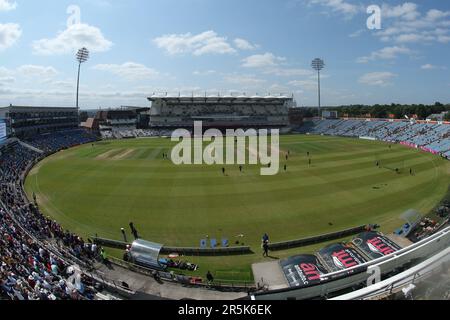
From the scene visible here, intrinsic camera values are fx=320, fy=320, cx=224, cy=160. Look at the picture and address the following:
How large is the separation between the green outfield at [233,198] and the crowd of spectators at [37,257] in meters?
2.43

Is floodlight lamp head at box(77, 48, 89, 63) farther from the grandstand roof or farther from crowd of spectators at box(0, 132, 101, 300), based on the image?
crowd of spectators at box(0, 132, 101, 300)

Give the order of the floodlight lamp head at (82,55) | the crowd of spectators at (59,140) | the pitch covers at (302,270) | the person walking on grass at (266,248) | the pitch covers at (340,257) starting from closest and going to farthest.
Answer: the pitch covers at (302,270) < the pitch covers at (340,257) < the person walking on grass at (266,248) < the crowd of spectators at (59,140) < the floodlight lamp head at (82,55)

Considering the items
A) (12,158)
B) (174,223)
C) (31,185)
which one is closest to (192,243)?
(174,223)

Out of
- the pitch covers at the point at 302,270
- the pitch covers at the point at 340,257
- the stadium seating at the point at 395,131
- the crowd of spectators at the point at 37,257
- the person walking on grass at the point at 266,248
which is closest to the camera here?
the crowd of spectators at the point at 37,257

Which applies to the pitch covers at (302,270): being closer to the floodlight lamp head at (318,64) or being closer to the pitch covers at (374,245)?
the pitch covers at (374,245)

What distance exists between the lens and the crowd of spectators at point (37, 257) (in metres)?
12.6

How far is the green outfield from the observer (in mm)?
Result: 22334

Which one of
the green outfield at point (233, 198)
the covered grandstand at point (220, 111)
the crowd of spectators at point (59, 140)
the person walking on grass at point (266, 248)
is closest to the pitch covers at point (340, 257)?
the green outfield at point (233, 198)

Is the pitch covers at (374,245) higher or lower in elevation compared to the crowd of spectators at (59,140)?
lower

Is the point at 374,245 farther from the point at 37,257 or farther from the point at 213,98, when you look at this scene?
the point at 213,98

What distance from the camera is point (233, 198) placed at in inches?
1153

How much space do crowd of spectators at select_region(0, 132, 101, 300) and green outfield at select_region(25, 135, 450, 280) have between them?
7.98ft

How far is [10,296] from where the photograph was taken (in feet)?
38.2
